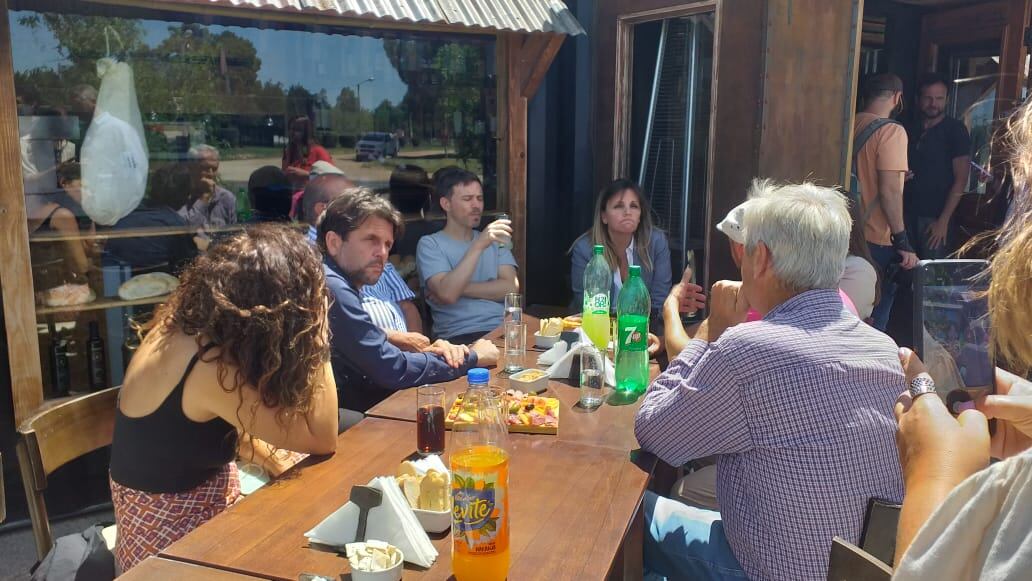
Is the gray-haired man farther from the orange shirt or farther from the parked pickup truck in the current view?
the parked pickup truck

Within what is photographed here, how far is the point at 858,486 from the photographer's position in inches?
70.2

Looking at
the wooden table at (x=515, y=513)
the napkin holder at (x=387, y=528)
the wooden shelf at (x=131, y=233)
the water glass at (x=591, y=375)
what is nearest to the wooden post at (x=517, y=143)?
the wooden shelf at (x=131, y=233)

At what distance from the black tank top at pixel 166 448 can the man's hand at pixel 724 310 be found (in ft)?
5.38

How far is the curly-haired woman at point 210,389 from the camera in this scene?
6.24 feet

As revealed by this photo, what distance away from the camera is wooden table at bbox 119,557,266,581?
1.47 m

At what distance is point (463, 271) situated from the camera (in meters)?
3.97

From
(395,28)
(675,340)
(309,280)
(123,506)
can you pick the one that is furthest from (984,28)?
(123,506)

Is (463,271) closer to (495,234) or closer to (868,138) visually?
(495,234)

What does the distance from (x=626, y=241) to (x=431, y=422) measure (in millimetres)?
2498

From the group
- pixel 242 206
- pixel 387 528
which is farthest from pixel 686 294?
pixel 242 206

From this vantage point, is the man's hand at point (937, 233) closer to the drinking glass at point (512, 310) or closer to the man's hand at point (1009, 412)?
the drinking glass at point (512, 310)

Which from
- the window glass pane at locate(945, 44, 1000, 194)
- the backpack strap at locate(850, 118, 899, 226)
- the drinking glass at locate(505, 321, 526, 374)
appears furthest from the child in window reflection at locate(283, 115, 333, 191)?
the window glass pane at locate(945, 44, 1000, 194)

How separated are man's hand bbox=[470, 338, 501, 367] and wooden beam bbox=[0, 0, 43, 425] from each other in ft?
6.33

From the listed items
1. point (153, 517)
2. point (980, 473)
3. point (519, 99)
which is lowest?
point (153, 517)
